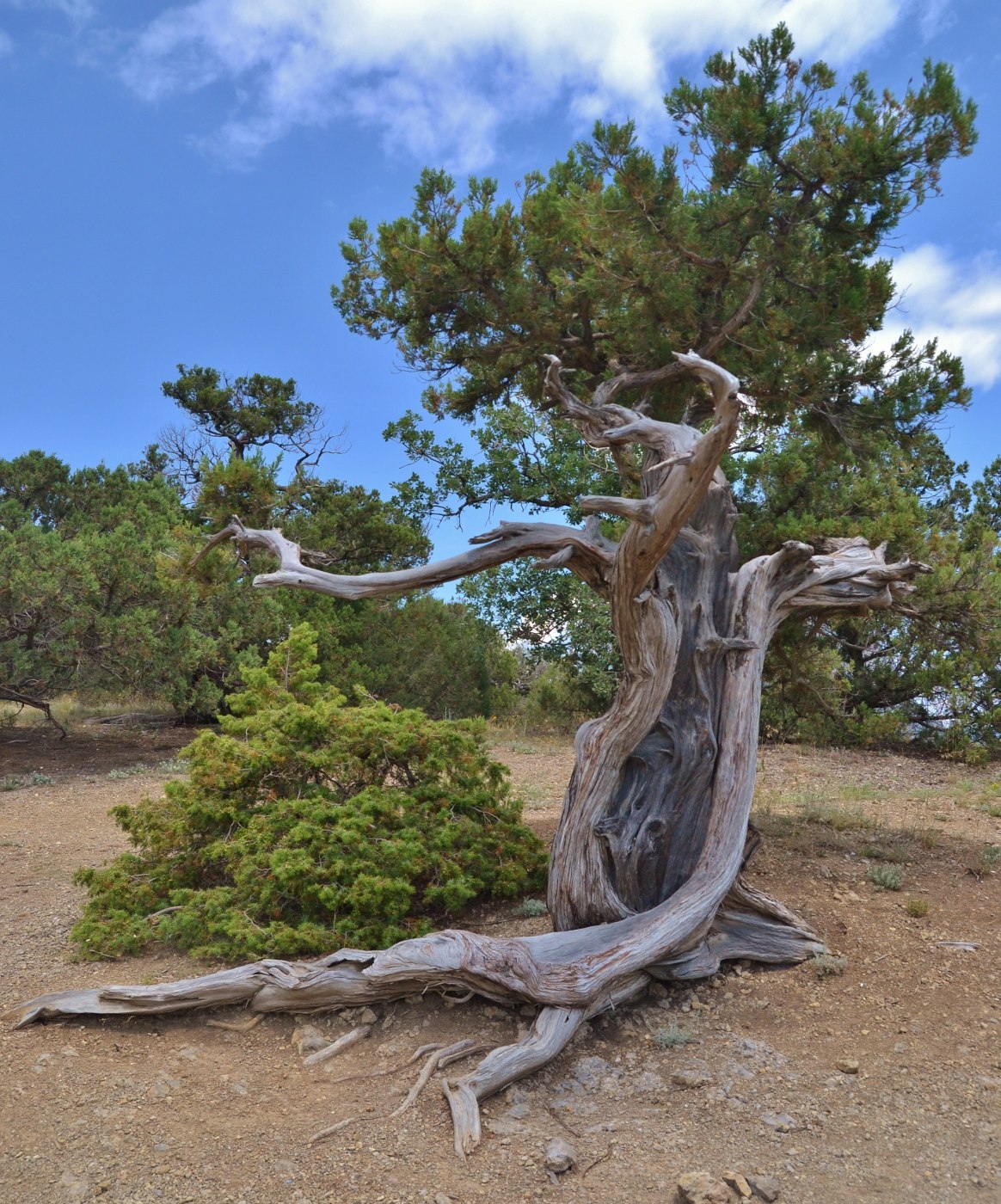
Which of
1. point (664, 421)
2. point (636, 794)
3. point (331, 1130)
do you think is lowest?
point (331, 1130)

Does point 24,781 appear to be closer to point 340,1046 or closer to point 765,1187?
point 340,1046

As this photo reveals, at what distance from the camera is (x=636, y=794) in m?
5.67

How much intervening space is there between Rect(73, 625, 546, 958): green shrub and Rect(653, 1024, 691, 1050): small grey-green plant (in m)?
1.43

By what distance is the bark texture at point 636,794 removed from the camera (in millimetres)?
4570

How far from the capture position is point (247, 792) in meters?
6.20

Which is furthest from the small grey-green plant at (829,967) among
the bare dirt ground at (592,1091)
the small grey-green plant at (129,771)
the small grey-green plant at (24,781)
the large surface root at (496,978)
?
the small grey-green plant at (24,781)

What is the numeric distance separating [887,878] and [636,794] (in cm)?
225

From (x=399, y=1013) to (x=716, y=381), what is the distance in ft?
11.4

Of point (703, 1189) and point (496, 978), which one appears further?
point (496, 978)

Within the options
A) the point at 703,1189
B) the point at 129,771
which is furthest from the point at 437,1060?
the point at 129,771

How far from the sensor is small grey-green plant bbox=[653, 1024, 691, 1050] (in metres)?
4.59

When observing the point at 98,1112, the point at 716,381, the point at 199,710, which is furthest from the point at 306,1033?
the point at 199,710

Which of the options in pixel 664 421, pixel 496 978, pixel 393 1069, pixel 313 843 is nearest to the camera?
pixel 393 1069

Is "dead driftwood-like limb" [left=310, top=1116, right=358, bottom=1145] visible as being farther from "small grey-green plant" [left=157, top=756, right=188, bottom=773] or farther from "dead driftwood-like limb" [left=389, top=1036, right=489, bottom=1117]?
"small grey-green plant" [left=157, top=756, right=188, bottom=773]
